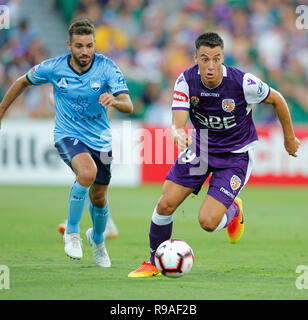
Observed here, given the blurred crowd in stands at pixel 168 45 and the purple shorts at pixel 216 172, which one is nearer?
the purple shorts at pixel 216 172

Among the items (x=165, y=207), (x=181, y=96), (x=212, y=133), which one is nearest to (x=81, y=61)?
(x=181, y=96)

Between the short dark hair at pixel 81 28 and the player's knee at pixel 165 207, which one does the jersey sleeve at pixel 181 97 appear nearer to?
the player's knee at pixel 165 207

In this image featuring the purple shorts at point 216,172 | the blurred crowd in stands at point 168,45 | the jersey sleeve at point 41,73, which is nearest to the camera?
the purple shorts at point 216,172

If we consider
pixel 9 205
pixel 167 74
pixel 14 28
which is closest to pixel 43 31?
pixel 14 28

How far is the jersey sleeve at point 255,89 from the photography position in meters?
7.03

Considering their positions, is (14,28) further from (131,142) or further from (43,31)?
(131,142)

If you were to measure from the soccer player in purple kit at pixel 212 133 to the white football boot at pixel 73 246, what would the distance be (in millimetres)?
570

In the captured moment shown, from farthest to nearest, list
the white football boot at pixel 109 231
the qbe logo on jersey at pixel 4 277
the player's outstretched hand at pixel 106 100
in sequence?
1. the white football boot at pixel 109 231
2. the player's outstretched hand at pixel 106 100
3. the qbe logo on jersey at pixel 4 277

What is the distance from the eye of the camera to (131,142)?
16.6 metres

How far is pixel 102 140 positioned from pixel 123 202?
22.1 feet

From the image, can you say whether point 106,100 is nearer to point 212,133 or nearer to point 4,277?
point 212,133

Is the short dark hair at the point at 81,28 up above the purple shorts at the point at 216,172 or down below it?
above

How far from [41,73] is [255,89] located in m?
2.30

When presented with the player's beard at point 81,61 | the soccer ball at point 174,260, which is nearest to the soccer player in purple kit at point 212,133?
the soccer ball at point 174,260
